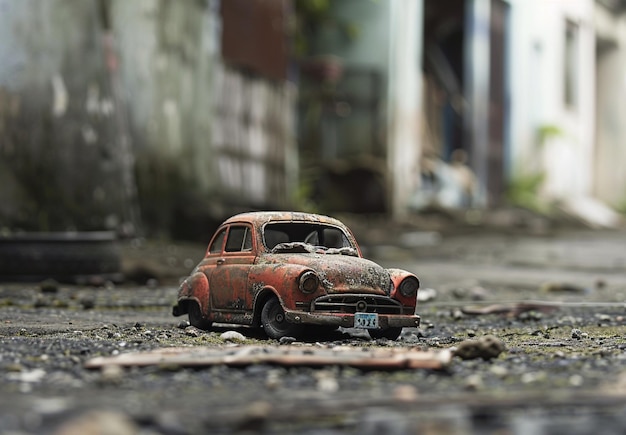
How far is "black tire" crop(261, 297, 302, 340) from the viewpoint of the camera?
7348 mm

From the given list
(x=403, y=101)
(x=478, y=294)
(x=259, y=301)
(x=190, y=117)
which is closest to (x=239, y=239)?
(x=259, y=301)

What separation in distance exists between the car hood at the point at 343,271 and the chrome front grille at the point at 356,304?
1.7 inches

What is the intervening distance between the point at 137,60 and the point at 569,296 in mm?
6609

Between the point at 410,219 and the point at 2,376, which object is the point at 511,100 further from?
the point at 2,376

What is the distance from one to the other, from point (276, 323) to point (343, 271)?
0.57 metres

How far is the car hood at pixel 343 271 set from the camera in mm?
7375

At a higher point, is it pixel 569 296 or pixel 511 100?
pixel 511 100

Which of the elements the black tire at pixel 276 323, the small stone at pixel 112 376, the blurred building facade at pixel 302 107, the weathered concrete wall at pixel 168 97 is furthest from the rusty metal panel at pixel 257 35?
the small stone at pixel 112 376

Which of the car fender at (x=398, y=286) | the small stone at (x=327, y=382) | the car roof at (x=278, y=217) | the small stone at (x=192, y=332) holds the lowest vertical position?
the small stone at (x=192, y=332)

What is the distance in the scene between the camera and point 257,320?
25.0ft

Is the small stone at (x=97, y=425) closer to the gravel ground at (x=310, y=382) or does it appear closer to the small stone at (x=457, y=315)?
the gravel ground at (x=310, y=382)

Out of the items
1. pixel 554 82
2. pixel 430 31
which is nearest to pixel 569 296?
pixel 430 31

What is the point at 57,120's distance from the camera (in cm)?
1286

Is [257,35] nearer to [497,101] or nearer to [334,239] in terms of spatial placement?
[334,239]
